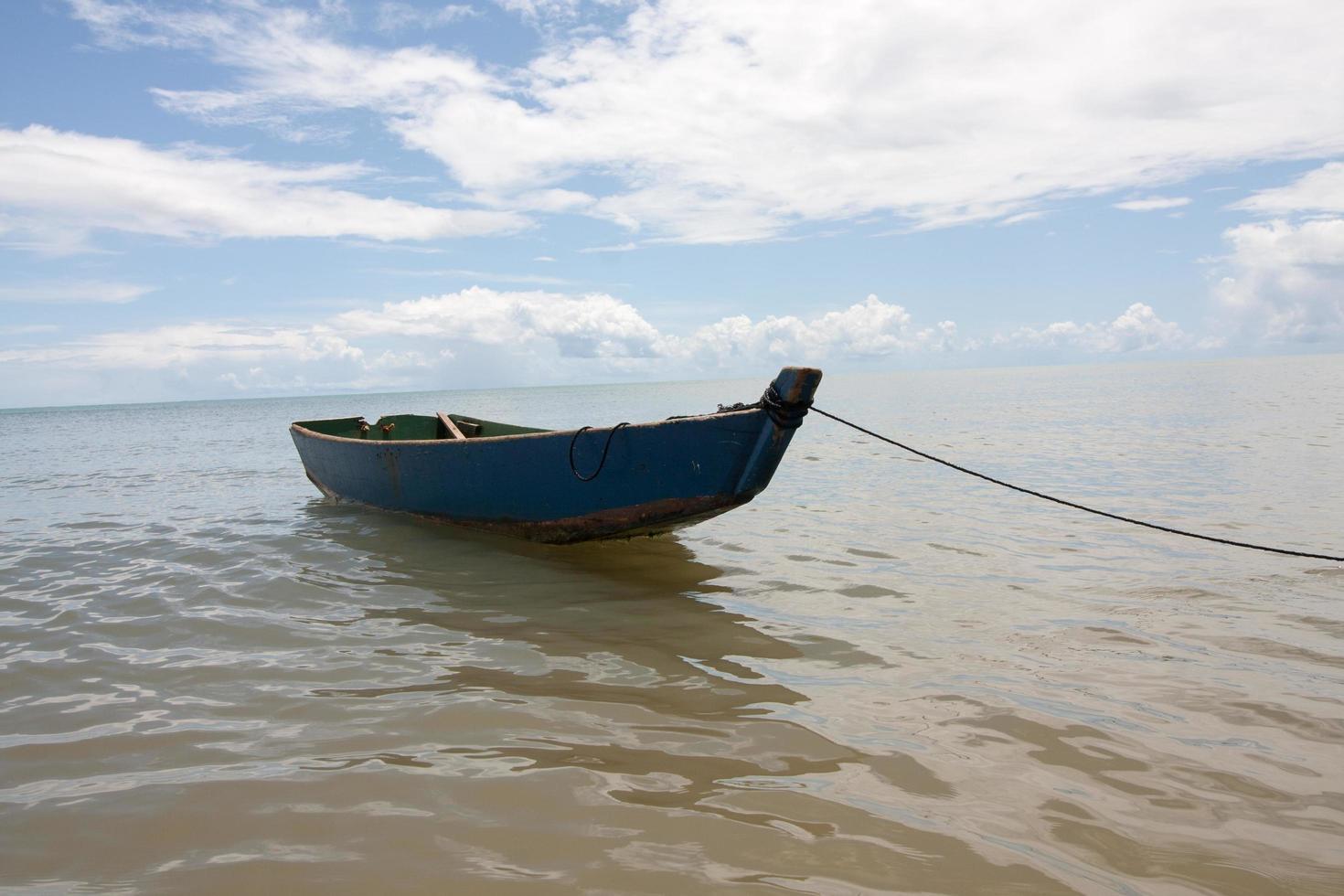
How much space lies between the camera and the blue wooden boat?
5.70 meters

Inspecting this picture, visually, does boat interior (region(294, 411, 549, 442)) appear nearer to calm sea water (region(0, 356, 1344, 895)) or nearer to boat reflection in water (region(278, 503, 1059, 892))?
calm sea water (region(0, 356, 1344, 895))

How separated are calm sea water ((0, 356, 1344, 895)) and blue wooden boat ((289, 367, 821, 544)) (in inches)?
16.0

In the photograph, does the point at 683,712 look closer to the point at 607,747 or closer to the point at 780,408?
the point at 607,747

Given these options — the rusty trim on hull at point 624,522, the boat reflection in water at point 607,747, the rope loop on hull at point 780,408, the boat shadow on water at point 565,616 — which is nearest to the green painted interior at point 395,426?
the boat shadow on water at point 565,616

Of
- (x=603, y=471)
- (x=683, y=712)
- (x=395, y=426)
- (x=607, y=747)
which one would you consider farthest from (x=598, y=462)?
(x=395, y=426)

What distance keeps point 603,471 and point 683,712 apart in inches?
120

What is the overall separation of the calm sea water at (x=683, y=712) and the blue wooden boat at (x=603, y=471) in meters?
0.41

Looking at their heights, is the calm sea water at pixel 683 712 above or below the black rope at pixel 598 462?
below

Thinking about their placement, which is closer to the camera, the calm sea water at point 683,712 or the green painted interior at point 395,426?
the calm sea water at point 683,712

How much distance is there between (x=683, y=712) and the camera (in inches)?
136

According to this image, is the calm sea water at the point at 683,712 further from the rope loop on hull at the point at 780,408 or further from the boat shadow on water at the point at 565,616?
the rope loop on hull at the point at 780,408

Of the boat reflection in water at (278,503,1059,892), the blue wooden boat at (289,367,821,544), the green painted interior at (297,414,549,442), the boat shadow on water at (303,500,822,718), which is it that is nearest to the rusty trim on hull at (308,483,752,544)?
the blue wooden boat at (289,367,821,544)

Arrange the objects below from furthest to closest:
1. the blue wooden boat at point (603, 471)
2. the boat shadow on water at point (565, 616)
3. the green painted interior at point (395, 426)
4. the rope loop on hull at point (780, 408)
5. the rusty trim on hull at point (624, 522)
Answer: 1. the green painted interior at point (395, 426)
2. the rusty trim on hull at point (624, 522)
3. the blue wooden boat at point (603, 471)
4. the rope loop on hull at point (780, 408)
5. the boat shadow on water at point (565, 616)

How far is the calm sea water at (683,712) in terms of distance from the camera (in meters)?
2.38
